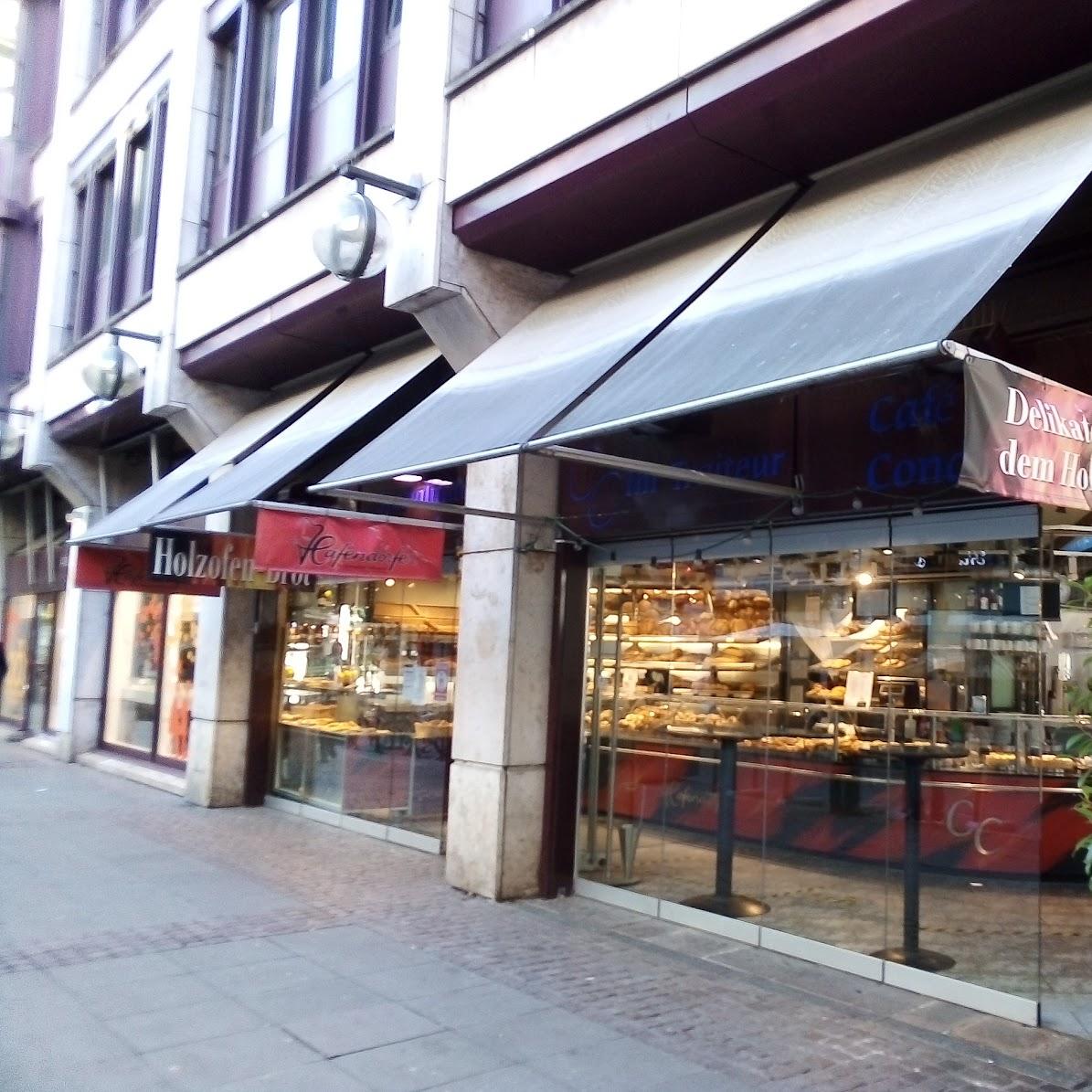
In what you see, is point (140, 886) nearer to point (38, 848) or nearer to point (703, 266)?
point (38, 848)

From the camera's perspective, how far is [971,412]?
3.98m

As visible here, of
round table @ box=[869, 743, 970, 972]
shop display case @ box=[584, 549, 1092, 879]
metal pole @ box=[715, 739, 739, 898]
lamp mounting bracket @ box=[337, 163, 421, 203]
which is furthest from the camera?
lamp mounting bracket @ box=[337, 163, 421, 203]

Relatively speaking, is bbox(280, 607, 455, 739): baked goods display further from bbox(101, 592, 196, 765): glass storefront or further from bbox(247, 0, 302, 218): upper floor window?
bbox(247, 0, 302, 218): upper floor window

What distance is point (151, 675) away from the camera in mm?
16578

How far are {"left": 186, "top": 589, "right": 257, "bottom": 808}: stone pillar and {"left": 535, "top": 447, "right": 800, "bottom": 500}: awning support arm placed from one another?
742 cm

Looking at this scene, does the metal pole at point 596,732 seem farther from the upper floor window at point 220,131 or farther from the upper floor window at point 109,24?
the upper floor window at point 109,24

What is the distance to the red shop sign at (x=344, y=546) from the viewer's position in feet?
27.6

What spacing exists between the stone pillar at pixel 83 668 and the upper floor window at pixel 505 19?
11305 mm

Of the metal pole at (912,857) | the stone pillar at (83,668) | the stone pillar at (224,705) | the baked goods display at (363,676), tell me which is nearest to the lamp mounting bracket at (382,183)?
the baked goods display at (363,676)

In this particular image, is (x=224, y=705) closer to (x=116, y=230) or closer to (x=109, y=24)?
(x=116, y=230)

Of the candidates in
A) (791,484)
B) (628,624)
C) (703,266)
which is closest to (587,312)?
(703,266)

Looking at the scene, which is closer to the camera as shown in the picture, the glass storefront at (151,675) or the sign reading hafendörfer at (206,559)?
the sign reading hafendörfer at (206,559)

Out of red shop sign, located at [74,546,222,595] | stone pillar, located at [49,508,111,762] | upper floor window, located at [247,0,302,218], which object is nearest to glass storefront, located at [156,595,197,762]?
stone pillar, located at [49,508,111,762]

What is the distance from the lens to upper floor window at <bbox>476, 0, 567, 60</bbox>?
8.25 metres
